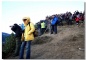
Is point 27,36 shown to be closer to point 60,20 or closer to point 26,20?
point 26,20

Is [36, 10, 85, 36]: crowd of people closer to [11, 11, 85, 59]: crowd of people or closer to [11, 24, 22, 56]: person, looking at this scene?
[11, 11, 85, 59]: crowd of people

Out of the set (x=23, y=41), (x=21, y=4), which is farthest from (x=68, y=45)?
(x=21, y=4)

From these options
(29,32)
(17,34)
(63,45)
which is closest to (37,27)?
→ (29,32)

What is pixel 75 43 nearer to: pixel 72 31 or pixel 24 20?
pixel 72 31

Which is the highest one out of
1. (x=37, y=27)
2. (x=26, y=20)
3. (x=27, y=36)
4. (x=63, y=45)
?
(x=26, y=20)

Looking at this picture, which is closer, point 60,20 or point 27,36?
point 27,36

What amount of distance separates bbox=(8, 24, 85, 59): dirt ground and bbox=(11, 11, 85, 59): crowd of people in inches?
4.0

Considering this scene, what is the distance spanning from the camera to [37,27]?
17.7 ft

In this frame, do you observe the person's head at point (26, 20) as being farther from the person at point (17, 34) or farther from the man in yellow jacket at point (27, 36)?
the person at point (17, 34)

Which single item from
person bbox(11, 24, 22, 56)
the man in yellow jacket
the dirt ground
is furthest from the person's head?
the dirt ground

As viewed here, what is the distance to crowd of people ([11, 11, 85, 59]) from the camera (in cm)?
532

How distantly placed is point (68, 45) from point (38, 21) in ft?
2.69

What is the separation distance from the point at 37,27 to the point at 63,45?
0.68 m

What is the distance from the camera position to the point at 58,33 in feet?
18.0
